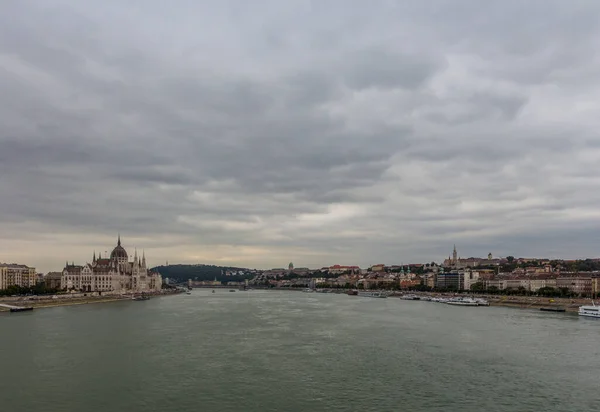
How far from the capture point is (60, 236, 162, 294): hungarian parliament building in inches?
3942

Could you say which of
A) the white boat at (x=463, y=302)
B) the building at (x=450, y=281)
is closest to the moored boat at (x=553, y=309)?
the white boat at (x=463, y=302)

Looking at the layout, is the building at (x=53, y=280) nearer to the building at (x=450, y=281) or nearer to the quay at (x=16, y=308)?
the quay at (x=16, y=308)

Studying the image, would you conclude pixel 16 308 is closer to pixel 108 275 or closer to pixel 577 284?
pixel 108 275

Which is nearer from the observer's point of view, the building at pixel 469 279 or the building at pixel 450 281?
the building at pixel 469 279

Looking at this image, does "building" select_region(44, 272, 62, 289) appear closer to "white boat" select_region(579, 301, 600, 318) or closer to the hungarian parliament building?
the hungarian parliament building

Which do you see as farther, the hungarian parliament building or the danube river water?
the hungarian parliament building

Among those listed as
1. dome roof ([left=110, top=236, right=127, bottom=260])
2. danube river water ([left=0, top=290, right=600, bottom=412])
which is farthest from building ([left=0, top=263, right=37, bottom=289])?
danube river water ([left=0, top=290, right=600, bottom=412])

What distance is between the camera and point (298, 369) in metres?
20.9

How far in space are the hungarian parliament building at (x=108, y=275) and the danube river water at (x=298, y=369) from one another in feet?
228

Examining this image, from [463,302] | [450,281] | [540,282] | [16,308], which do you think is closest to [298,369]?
[16,308]

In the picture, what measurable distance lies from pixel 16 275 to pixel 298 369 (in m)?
94.6

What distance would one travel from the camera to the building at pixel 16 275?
3601 inches

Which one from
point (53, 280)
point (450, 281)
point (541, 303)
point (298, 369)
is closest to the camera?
point (298, 369)

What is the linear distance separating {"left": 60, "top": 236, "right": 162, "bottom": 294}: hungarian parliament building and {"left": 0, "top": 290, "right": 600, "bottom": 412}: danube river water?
69.4m
